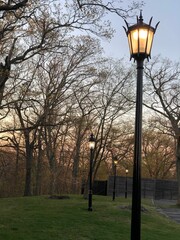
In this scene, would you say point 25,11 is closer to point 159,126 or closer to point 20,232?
point 20,232

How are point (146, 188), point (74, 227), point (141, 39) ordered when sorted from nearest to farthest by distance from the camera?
point (141, 39) < point (74, 227) < point (146, 188)

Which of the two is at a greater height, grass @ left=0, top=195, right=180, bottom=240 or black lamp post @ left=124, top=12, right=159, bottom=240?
black lamp post @ left=124, top=12, right=159, bottom=240

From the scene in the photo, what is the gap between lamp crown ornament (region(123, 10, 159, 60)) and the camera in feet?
18.2

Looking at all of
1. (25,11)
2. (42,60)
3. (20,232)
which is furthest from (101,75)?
(20,232)

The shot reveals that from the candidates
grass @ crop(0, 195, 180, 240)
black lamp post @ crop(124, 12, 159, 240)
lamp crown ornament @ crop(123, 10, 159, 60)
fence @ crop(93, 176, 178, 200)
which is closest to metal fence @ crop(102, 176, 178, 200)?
fence @ crop(93, 176, 178, 200)

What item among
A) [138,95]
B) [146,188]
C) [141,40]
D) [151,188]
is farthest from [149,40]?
[151,188]

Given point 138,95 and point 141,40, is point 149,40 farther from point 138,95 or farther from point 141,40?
point 138,95

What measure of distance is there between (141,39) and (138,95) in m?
0.88

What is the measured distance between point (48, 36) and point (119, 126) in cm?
2441

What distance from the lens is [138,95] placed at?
18.4 ft

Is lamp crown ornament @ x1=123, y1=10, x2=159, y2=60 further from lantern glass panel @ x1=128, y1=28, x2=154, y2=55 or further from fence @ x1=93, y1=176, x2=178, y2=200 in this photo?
fence @ x1=93, y1=176, x2=178, y2=200

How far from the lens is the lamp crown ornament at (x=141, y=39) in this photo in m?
5.55

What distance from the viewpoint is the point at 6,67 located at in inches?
488

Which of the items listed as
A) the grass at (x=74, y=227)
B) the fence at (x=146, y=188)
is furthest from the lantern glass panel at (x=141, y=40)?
the fence at (x=146, y=188)
